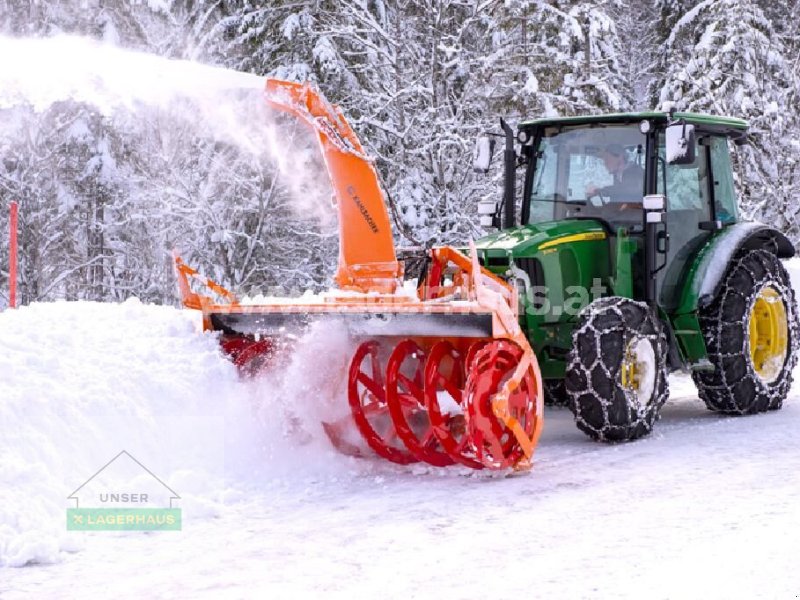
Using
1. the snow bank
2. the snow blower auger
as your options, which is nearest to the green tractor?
the snow blower auger

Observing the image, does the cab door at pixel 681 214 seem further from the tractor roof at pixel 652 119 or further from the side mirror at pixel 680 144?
the side mirror at pixel 680 144

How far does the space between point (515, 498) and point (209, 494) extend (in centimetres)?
163

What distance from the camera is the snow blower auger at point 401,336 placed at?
6.18 metres

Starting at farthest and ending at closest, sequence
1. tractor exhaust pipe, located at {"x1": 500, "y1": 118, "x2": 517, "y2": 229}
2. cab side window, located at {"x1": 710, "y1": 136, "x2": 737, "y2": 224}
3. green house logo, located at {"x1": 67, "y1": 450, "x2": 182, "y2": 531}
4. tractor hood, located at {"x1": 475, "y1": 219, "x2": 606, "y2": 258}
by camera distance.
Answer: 1. cab side window, located at {"x1": 710, "y1": 136, "x2": 737, "y2": 224}
2. tractor exhaust pipe, located at {"x1": 500, "y1": 118, "x2": 517, "y2": 229}
3. tractor hood, located at {"x1": 475, "y1": 219, "x2": 606, "y2": 258}
4. green house logo, located at {"x1": 67, "y1": 450, "x2": 182, "y2": 531}

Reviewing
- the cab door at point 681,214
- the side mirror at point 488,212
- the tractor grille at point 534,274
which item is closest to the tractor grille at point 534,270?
the tractor grille at point 534,274

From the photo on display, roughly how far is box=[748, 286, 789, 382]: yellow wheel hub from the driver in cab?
5.92 ft

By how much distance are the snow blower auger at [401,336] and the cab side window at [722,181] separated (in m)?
2.48

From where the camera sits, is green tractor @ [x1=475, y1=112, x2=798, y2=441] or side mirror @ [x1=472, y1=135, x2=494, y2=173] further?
side mirror @ [x1=472, y1=135, x2=494, y2=173]

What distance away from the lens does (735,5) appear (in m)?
24.7

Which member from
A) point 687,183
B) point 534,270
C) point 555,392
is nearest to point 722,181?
point 687,183

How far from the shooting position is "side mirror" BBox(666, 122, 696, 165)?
290 inches

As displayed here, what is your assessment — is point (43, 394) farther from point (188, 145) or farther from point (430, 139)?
point (188, 145)

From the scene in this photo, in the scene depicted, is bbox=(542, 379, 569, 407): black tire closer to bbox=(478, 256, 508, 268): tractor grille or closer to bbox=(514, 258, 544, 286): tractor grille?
bbox=(514, 258, 544, 286): tractor grille

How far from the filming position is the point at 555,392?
364 inches
